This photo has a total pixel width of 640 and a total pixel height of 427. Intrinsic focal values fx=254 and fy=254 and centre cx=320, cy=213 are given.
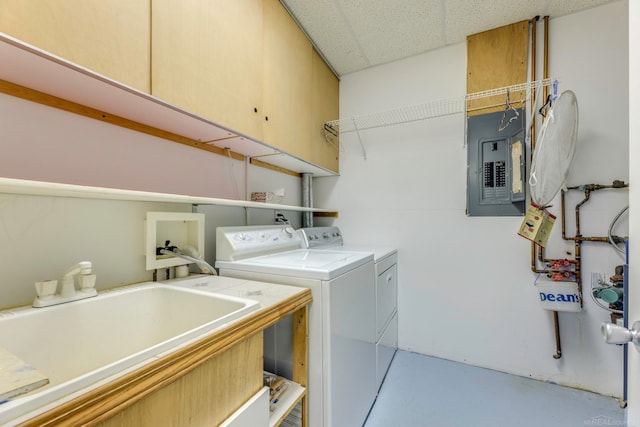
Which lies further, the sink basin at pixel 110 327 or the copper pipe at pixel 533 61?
the copper pipe at pixel 533 61

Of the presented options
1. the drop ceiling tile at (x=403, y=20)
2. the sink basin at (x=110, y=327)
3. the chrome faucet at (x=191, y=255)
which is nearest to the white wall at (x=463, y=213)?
the drop ceiling tile at (x=403, y=20)

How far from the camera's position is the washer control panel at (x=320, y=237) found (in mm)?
2018

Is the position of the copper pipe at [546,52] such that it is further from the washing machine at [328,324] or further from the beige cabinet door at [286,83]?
the washing machine at [328,324]

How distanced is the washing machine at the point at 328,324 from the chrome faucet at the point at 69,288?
0.54 m

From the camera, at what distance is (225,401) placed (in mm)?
710

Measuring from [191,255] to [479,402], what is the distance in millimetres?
1980

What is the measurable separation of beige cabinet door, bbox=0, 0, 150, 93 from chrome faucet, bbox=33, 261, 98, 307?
653mm

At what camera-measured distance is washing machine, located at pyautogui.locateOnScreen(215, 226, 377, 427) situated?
1104mm

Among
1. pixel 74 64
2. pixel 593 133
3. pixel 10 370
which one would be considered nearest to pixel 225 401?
pixel 10 370

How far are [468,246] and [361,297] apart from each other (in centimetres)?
116

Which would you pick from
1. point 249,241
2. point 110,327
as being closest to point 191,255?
point 249,241

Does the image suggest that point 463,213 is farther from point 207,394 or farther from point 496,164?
point 207,394

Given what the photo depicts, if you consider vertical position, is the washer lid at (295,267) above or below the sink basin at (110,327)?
above

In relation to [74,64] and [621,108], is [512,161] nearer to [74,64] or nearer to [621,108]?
[621,108]
